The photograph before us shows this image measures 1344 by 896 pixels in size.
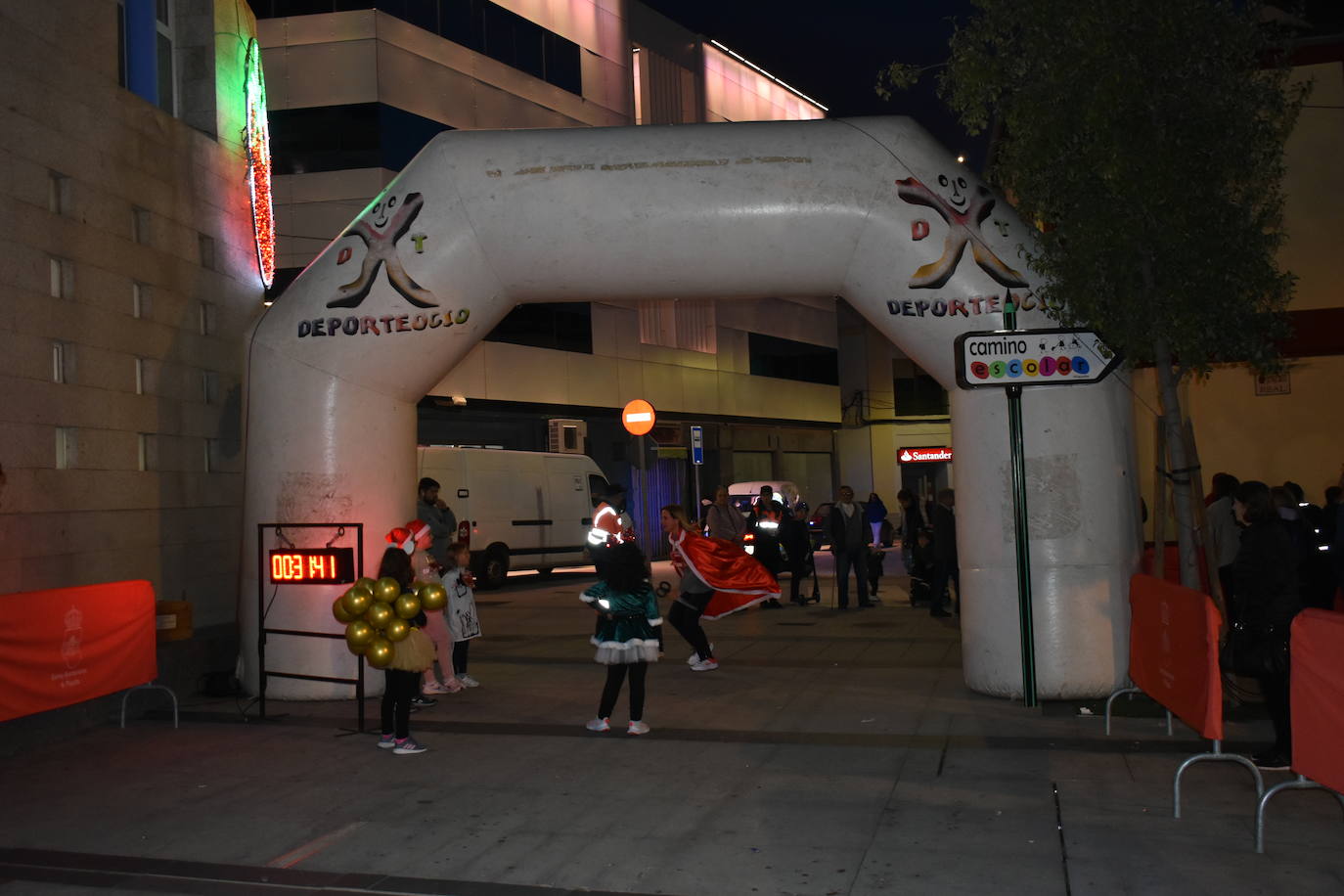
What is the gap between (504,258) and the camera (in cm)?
1045

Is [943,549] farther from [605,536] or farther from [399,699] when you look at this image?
[399,699]

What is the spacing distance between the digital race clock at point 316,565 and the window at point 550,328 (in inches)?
677

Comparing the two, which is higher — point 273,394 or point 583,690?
point 273,394

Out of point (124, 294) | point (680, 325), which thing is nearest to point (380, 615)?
point (124, 294)

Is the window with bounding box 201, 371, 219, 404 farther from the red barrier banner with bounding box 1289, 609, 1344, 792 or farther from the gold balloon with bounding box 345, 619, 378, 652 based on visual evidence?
the red barrier banner with bounding box 1289, 609, 1344, 792

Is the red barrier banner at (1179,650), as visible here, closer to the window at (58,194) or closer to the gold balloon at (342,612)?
the gold balloon at (342,612)

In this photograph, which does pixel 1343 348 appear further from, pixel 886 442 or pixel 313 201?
pixel 886 442

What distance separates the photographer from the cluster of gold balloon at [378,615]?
8555 mm

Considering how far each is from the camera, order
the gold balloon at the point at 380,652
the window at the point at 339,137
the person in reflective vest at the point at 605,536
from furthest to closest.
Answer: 1. the window at the point at 339,137
2. the person in reflective vest at the point at 605,536
3. the gold balloon at the point at 380,652

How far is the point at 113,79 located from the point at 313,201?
582 inches

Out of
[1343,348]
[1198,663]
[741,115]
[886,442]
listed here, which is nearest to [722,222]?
[1198,663]

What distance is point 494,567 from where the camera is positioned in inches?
899

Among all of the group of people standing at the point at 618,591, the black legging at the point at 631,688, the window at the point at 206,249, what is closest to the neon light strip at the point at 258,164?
the window at the point at 206,249

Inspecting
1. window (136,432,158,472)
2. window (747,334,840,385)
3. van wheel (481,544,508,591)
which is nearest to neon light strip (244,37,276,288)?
window (136,432,158,472)
